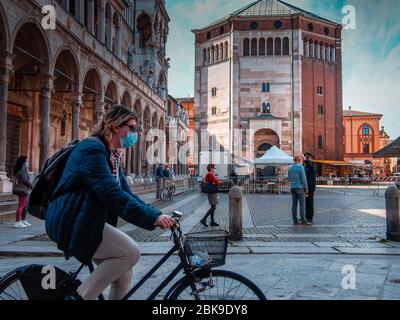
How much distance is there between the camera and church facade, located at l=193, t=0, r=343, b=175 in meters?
49.1

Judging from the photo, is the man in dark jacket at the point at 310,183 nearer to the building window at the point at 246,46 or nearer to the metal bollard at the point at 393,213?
the metal bollard at the point at 393,213

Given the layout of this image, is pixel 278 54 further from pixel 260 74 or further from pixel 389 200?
pixel 389 200

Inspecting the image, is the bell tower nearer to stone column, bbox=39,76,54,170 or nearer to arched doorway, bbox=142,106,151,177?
arched doorway, bbox=142,106,151,177

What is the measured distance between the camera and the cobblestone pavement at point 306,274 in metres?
4.68

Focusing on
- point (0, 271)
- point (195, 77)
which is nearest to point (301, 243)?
point (0, 271)

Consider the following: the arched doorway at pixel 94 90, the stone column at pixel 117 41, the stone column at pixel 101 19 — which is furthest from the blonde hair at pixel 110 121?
the stone column at pixel 117 41

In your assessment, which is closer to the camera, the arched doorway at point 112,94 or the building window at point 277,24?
the arched doorway at point 112,94

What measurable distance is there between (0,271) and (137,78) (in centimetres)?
2517

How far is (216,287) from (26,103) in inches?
782

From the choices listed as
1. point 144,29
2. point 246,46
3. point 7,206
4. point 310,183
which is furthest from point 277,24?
point 7,206

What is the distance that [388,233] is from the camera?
28.0ft

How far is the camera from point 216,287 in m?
2.82

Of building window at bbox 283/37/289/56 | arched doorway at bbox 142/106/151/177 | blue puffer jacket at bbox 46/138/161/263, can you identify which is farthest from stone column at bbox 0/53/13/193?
building window at bbox 283/37/289/56

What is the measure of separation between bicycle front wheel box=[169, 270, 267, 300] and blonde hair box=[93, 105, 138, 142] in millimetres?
1193
